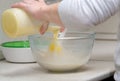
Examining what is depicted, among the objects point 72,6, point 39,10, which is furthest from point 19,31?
point 72,6

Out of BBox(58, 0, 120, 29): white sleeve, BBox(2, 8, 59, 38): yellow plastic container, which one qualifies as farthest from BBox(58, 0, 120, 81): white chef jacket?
BBox(2, 8, 59, 38): yellow plastic container

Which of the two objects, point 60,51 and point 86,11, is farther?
point 60,51

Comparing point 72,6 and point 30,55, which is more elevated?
point 72,6

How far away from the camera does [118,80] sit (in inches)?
37.8

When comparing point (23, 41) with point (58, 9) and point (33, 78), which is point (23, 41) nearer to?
point (33, 78)

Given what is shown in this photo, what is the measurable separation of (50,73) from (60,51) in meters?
0.09

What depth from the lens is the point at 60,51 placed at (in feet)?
3.59

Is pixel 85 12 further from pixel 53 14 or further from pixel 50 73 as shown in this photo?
pixel 50 73

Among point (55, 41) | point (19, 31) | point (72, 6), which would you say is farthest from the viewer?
point (55, 41)

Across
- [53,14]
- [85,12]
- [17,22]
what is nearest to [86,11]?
[85,12]

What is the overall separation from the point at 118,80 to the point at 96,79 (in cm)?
11

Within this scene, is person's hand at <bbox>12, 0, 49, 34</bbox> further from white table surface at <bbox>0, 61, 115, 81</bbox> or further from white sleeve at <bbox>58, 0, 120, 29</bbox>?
white table surface at <bbox>0, 61, 115, 81</bbox>

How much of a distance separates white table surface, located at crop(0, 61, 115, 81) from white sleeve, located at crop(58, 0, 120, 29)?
8.5 inches

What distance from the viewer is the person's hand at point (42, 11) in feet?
3.09
